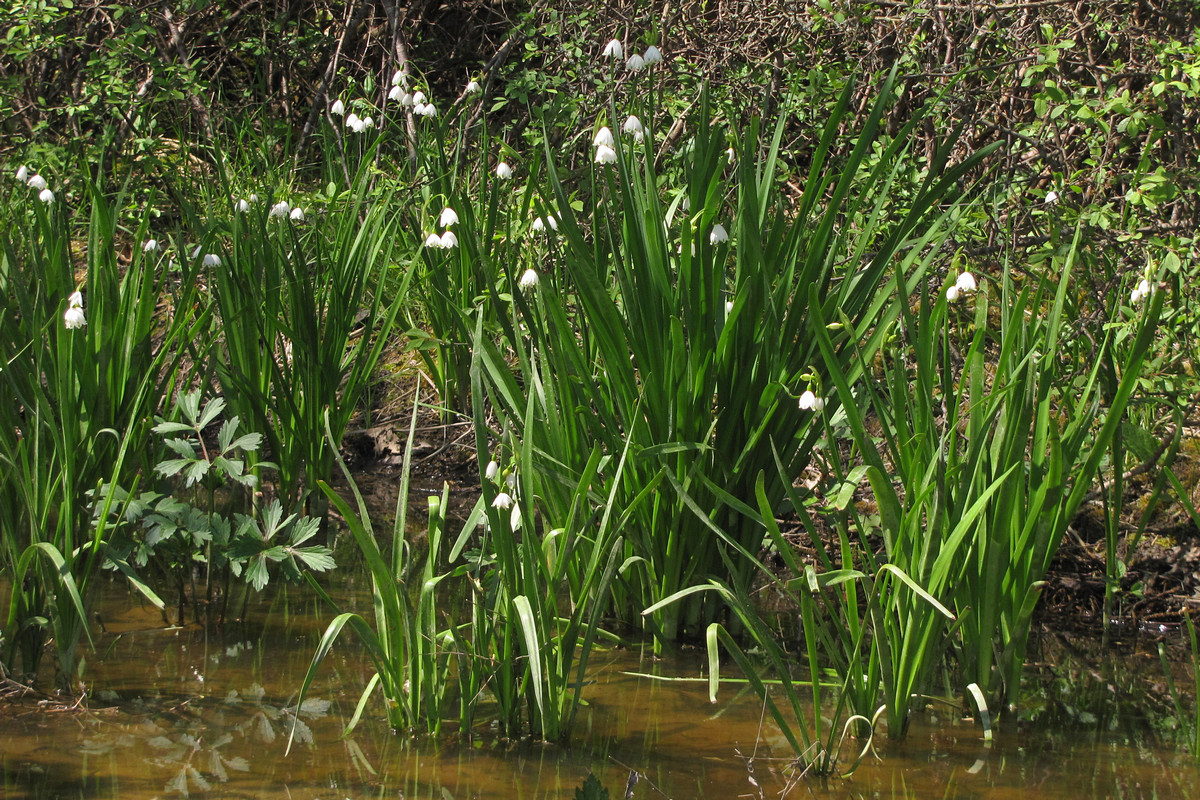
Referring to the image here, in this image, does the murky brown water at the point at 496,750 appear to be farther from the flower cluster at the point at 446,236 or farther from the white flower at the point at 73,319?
the flower cluster at the point at 446,236

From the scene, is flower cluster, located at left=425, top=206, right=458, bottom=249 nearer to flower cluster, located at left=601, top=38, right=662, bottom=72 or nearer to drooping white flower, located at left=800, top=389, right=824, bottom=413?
flower cluster, located at left=601, top=38, right=662, bottom=72

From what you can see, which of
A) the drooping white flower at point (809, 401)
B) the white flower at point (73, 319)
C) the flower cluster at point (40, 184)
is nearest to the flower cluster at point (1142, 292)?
the drooping white flower at point (809, 401)

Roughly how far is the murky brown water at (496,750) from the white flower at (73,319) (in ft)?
2.29

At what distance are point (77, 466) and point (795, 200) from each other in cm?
355

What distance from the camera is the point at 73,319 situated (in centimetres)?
214

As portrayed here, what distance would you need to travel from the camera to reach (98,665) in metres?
2.21

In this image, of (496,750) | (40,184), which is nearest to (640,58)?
(496,750)

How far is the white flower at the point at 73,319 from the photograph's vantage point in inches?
84.0

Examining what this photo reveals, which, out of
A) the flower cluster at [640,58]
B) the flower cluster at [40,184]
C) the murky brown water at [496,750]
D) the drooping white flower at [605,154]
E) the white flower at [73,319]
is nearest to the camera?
the murky brown water at [496,750]

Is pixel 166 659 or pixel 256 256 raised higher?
pixel 256 256

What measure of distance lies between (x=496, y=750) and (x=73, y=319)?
4.01ft

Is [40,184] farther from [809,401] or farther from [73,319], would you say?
[809,401]

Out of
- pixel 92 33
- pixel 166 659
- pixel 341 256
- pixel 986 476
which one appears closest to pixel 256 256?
pixel 341 256

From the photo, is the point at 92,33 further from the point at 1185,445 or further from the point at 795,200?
the point at 1185,445
